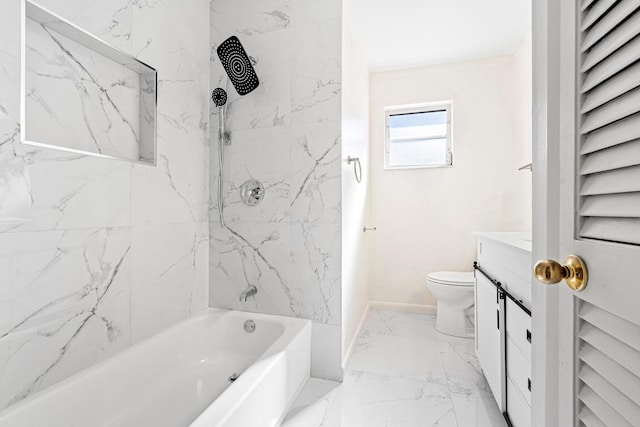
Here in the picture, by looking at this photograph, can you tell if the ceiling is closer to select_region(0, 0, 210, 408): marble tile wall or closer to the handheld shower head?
the handheld shower head

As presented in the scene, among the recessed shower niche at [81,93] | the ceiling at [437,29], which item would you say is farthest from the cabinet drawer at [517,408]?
the ceiling at [437,29]

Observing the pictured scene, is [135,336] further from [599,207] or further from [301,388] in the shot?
[599,207]

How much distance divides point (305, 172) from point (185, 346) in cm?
122

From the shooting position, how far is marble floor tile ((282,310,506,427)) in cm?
158

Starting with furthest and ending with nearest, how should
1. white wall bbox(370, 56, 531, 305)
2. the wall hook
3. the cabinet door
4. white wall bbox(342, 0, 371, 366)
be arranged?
1. white wall bbox(370, 56, 531, 305)
2. the wall hook
3. white wall bbox(342, 0, 371, 366)
4. the cabinet door

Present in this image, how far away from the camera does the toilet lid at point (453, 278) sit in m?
2.56

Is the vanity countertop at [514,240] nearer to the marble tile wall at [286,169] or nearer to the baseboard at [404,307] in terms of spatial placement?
the marble tile wall at [286,169]

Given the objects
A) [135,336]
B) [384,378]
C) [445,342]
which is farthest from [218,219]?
[445,342]

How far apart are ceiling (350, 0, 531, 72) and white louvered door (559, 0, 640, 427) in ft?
6.96

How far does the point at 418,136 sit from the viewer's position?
3283mm

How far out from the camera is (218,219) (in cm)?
216

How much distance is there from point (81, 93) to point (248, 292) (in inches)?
52.7

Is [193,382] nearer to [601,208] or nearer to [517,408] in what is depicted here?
[517,408]

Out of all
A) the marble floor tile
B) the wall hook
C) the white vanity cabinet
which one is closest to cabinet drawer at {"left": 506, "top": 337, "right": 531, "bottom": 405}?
the white vanity cabinet
